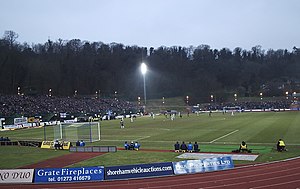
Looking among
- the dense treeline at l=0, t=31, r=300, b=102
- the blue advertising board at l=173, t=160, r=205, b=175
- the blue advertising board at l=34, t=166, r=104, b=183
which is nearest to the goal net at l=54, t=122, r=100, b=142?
the blue advertising board at l=34, t=166, r=104, b=183

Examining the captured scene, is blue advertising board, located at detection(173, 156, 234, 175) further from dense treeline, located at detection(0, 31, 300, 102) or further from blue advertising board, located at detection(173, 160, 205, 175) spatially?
dense treeline, located at detection(0, 31, 300, 102)

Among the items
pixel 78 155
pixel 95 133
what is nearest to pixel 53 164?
pixel 78 155

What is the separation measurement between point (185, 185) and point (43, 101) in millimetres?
71827

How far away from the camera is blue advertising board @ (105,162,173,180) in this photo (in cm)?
1953

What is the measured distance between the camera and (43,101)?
8325 centimetres

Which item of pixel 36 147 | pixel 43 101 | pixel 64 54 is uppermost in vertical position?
pixel 64 54

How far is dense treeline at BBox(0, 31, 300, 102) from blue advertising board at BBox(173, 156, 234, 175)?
88.0 metres

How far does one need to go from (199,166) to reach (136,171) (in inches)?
156

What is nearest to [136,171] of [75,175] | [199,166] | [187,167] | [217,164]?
[187,167]

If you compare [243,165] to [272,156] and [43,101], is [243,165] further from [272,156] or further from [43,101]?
[43,101]

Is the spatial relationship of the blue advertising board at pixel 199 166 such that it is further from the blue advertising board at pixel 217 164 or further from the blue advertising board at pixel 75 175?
the blue advertising board at pixel 75 175

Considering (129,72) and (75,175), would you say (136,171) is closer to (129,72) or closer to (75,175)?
(75,175)

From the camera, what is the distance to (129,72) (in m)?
149

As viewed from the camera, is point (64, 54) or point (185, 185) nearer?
point (185, 185)
